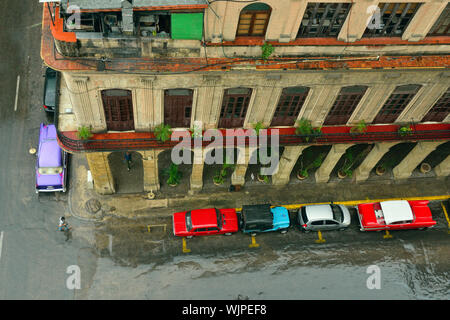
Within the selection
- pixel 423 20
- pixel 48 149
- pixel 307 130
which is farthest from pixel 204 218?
pixel 423 20

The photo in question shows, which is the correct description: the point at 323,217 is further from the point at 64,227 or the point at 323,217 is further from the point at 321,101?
the point at 64,227

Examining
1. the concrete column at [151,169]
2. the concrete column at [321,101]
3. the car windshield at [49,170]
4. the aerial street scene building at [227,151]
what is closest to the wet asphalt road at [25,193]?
the aerial street scene building at [227,151]

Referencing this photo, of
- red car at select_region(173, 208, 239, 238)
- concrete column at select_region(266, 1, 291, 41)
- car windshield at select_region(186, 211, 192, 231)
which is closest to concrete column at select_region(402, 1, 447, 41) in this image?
concrete column at select_region(266, 1, 291, 41)

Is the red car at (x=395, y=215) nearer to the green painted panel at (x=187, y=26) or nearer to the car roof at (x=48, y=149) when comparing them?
the green painted panel at (x=187, y=26)

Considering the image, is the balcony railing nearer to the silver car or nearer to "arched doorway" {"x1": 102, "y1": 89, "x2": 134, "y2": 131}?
"arched doorway" {"x1": 102, "y1": 89, "x2": 134, "y2": 131}

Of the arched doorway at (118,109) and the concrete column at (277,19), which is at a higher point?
the concrete column at (277,19)

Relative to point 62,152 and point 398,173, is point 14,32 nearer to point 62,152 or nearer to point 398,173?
point 62,152

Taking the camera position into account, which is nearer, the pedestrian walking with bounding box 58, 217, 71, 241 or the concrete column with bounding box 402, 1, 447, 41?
the concrete column with bounding box 402, 1, 447, 41
